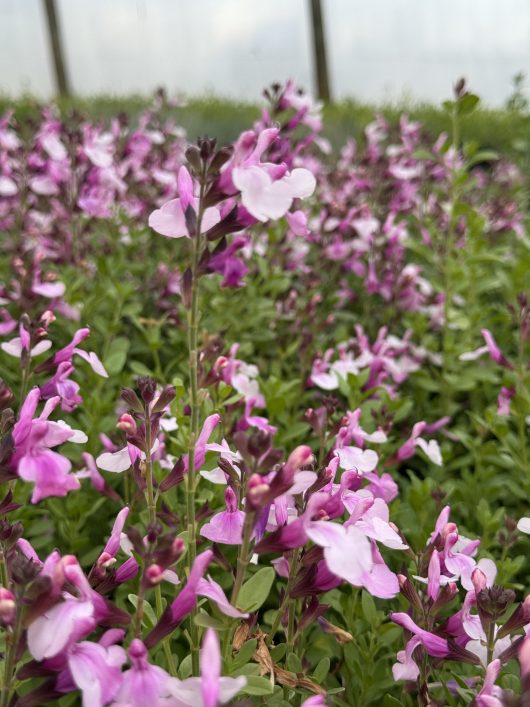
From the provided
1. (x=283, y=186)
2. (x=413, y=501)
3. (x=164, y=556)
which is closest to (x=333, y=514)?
(x=164, y=556)

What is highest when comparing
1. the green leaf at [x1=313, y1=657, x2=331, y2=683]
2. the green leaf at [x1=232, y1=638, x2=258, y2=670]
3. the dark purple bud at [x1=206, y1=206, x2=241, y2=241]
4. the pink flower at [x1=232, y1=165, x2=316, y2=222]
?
the pink flower at [x1=232, y1=165, x2=316, y2=222]

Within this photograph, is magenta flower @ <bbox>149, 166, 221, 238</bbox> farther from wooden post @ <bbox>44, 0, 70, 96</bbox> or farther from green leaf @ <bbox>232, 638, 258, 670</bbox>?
wooden post @ <bbox>44, 0, 70, 96</bbox>

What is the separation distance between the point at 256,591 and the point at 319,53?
59.8 ft

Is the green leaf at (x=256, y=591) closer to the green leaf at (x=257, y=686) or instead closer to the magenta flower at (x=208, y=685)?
the green leaf at (x=257, y=686)

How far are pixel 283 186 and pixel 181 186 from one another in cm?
18

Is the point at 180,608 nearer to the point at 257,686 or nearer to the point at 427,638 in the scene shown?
the point at 257,686

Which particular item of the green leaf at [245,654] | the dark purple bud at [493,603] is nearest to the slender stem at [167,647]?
the green leaf at [245,654]

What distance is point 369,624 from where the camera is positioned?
1889 mm

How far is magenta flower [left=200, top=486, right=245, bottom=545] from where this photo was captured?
1300mm

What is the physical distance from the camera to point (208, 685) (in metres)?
0.94

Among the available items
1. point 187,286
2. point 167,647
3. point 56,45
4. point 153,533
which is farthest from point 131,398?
point 56,45

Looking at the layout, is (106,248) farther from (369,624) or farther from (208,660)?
(208,660)

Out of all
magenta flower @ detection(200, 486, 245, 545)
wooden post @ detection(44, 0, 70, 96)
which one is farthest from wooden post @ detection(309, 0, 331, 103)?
magenta flower @ detection(200, 486, 245, 545)

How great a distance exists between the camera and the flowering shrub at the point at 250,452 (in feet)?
3.74
